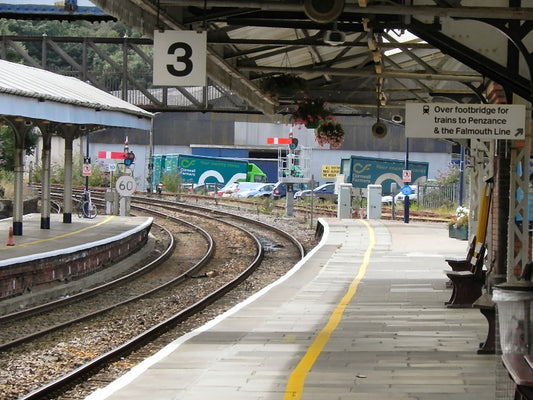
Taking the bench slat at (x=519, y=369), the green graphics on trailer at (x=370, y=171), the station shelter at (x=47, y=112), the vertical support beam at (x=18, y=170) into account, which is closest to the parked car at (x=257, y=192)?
the green graphics on trailer at (x=370, y=171)

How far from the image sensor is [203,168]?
5753 centimetres

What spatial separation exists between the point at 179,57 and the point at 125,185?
69.4ft

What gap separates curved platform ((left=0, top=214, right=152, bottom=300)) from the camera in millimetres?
17384

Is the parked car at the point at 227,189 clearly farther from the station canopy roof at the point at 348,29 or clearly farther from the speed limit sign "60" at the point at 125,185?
the station canopy roof at the point at 348,29

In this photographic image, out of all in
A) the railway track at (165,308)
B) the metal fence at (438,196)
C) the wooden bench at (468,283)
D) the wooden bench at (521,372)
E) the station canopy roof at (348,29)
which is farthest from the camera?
the metal fence at (438,196)

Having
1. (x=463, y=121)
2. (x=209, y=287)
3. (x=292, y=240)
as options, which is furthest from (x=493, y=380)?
(x=292, y=240)

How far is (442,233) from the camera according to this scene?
94.1ft

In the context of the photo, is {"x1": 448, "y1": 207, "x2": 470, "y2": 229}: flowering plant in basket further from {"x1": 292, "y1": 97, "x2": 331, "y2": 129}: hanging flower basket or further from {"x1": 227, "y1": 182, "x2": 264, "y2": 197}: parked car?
{"x1": 227, "y1": 182, "x2": 264, "y2": 197}: parked car

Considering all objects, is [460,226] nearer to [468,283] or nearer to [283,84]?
[283,84]

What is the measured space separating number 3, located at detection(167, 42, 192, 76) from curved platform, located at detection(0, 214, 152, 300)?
25.3 feet

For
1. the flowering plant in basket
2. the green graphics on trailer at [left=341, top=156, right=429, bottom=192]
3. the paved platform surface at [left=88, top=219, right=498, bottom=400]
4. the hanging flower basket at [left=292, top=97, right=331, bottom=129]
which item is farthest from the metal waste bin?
the green graphics on trailer at [left=341, top=156, right=429, bottom=192]

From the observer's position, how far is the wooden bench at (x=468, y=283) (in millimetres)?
12438

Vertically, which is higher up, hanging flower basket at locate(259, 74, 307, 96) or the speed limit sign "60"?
hanging flower basket at locate(259, 74, 307, 96)

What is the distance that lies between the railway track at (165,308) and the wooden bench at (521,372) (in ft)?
16.0
